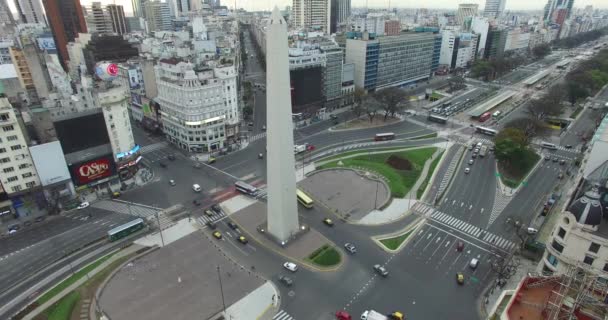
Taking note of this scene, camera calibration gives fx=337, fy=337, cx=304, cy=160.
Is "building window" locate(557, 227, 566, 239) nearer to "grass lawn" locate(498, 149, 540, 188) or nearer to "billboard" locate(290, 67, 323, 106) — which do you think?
"grass lawn" locate(498, 149, 540, 188)

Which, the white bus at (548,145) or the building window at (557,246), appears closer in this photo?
the building window at (557,246)

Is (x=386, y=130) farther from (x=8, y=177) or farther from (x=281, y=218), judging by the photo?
(x=8, y=177)

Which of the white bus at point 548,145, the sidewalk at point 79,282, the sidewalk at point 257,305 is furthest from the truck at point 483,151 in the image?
the sidewalk at point 79,282

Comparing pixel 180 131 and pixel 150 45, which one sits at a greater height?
pixel 150 45

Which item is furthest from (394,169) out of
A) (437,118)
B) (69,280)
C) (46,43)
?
(46,43)

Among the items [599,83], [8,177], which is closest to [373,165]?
[8,177]

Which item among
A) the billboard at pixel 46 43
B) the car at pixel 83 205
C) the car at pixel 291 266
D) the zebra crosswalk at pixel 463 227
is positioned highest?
the billboard at pixel 46 43

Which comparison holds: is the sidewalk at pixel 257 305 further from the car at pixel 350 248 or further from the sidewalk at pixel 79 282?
the sidewalk at pixel 79 282
